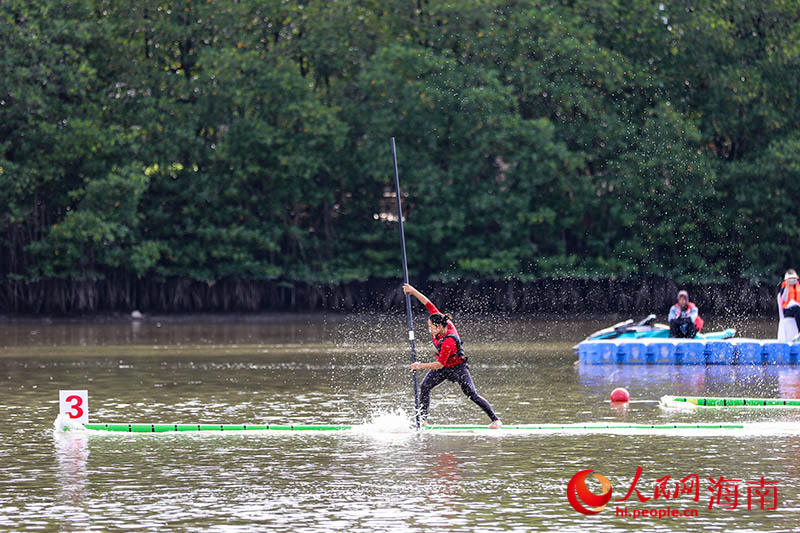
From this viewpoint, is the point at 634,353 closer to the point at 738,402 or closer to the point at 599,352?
the point at 599,352

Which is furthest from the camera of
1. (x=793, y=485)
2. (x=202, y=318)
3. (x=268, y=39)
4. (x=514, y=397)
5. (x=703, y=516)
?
(x=268, y=39)

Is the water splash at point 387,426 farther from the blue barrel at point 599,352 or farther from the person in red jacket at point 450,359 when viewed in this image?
the blue barrel at point 599,352

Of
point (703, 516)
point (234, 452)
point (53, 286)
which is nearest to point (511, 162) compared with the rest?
point (53, 286)

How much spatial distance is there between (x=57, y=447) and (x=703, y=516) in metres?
8.69

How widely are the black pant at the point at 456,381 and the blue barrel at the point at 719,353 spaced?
1392 cm

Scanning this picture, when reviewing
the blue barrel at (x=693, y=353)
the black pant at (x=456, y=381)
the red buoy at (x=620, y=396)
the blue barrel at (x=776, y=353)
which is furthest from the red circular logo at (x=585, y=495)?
the blue barrel at (x=776, y=353)

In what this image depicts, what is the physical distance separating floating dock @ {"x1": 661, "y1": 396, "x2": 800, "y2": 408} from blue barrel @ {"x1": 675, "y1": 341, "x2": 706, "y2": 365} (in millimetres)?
9221

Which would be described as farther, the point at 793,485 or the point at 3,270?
the point at 3,270

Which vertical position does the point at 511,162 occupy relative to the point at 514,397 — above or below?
above

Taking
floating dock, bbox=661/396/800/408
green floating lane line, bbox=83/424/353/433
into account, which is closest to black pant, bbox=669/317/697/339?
floating dock, bbox=661/396/800/408

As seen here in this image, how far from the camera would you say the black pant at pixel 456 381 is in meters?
20.0

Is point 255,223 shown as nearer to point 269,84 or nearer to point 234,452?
point 269,84

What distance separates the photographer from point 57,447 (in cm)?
1895

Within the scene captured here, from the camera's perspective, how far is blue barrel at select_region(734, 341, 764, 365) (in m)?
32.8
